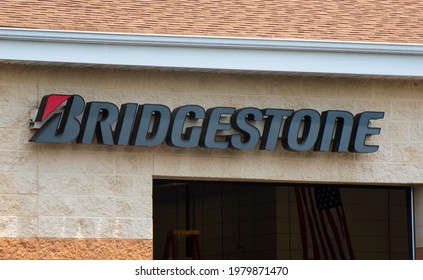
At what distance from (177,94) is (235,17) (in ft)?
6.21

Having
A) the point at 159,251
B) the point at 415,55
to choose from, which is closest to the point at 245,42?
the point at 415,55

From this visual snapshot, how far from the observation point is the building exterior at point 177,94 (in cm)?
1559

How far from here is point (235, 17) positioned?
17.5 meters

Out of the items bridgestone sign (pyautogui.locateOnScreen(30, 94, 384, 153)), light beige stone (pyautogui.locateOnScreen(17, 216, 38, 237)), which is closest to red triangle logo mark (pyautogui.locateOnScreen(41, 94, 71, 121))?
bridgestone sign (pyautogui.locateOnScreen(30, 94, 384, 153))

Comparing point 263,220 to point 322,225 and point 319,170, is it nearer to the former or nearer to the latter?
point 322,225

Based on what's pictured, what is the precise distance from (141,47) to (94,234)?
8.82ft

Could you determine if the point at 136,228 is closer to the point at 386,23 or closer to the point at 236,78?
the point at 236,78

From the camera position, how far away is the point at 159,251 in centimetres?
2481

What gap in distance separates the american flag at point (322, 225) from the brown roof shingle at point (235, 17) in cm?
344

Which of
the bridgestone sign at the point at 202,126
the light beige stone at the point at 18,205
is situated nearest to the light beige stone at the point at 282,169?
the bridgestone sign at the point at 202,126

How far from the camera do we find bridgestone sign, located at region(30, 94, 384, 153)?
1568 centimetres

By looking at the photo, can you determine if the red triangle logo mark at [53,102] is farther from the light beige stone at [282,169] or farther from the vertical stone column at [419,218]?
the vertical stone column at [419,218]

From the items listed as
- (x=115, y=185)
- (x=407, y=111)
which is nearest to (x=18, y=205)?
(x=115, y=185)
